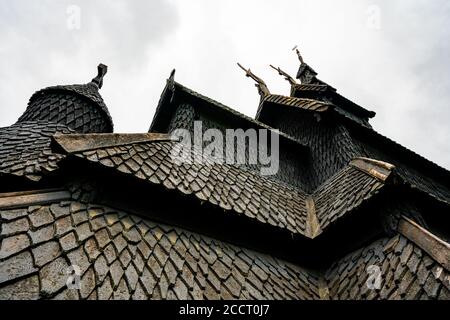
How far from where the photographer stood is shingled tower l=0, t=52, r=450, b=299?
8.50 ft

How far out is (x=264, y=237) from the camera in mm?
4516

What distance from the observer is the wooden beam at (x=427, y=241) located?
297 centimetres

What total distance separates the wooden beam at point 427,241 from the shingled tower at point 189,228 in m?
0.01

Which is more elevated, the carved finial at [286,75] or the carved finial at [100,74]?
the carved finial at [286,75]

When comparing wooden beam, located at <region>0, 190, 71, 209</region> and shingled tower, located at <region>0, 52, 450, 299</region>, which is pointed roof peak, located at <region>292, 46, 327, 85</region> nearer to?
shingled tower, located at <region>0, 52, 450, 299</region>

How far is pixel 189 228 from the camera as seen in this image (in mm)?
3939

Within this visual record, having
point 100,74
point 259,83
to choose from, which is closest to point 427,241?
point 100,74

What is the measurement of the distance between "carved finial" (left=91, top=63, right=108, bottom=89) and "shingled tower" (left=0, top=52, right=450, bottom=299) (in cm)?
397

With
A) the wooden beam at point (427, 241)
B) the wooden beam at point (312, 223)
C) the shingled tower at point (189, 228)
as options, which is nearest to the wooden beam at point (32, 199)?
the shingled tower at point (189, 228)

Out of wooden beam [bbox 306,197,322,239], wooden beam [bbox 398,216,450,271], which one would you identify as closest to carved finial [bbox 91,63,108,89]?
wooden beam [bbox 306,197,322,239]

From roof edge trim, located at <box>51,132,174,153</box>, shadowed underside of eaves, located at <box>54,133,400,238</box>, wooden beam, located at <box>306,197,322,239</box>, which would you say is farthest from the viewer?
wooden beam, located at <box>306,197,322,239</box>

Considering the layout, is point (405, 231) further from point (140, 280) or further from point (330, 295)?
point (140, 280)

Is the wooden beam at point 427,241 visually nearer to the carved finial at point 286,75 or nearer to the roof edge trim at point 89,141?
the roof edge trim at point 89,141

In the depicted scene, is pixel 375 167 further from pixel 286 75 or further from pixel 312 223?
pixel 286 75
